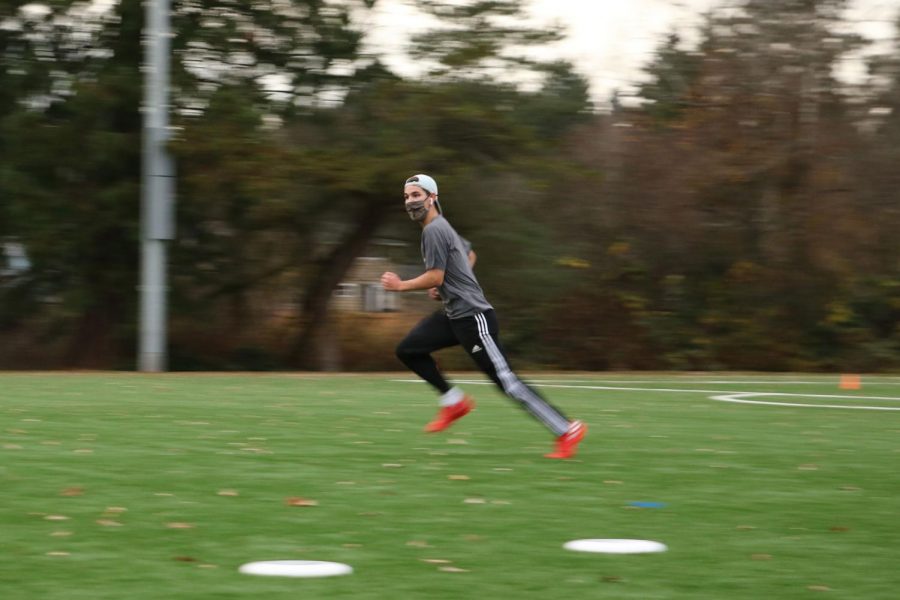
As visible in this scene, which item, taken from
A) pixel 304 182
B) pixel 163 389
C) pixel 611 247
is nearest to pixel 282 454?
pixel 163 389

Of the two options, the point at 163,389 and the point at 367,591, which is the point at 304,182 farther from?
the point at 367,591

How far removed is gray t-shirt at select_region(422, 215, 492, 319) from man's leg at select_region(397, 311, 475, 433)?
0.87 ft

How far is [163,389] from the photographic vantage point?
16.9 metres

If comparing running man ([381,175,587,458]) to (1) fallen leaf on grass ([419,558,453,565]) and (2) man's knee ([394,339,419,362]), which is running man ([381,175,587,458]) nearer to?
(2) man's knee ([394,339,419,362])

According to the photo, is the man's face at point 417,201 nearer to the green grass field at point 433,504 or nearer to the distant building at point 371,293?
the green grass field at point 433,504

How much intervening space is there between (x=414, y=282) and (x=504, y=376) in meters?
0.85

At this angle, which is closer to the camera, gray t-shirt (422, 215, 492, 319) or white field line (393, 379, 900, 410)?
gray t-shirt (422, 215, 492, 319)

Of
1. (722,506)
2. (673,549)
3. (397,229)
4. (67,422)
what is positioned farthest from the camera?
(397,229)

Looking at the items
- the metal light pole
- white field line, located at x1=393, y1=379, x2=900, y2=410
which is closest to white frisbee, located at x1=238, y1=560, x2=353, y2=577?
white field line, located at x1=393, y1=379, x2=900, y2=410

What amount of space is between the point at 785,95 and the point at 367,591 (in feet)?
71.9

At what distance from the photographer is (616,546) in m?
6.02

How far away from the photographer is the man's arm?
29.3ft

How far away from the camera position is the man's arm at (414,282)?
29.3 ft

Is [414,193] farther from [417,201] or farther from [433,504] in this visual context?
[433,504]
